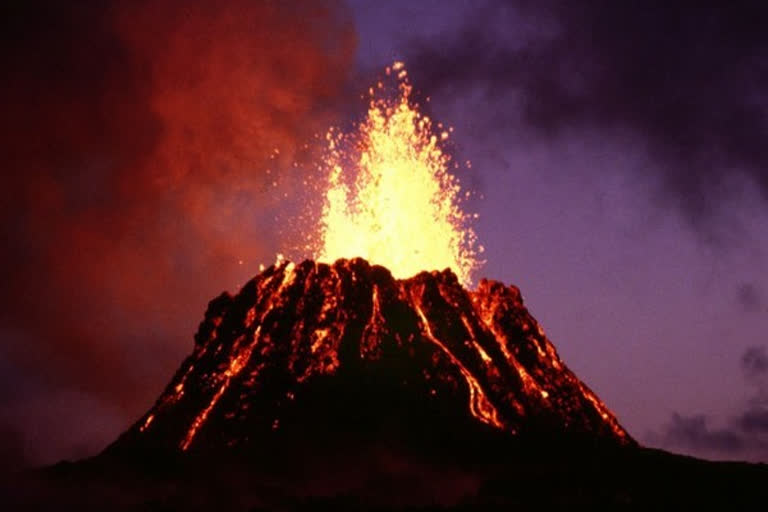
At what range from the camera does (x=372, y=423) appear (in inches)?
3925

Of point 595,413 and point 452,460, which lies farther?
point 595,413

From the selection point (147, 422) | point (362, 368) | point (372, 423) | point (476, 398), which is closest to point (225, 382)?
point (147, 422)

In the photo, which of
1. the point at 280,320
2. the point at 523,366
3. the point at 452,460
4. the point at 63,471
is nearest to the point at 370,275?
the point at 280,320

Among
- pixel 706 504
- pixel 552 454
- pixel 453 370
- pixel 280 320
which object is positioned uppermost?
pixel 280 320

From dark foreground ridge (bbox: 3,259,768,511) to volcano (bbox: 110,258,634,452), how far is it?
6.8 inches

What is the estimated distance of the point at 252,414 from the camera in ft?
329

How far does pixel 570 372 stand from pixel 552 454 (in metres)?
20.3

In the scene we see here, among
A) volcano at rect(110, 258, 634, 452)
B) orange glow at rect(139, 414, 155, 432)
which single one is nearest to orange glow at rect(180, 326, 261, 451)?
volcano at rect(110, 258, 634, 452)

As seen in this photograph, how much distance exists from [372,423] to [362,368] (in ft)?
22.5

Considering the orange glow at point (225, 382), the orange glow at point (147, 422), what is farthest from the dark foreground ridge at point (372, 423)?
the orange glow at point (147, 422)

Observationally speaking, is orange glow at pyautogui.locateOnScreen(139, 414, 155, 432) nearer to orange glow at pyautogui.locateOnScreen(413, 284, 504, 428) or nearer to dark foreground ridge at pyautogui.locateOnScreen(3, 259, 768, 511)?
dark foreground ridge at pyautogui.locateOnScreen(3, 259, 768, 511)

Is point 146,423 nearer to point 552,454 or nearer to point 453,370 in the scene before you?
point 453,370

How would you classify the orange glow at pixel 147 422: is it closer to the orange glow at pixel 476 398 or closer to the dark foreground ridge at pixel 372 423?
the dark foreground ridge at pixel 372 423

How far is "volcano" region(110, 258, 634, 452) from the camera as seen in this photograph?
99812mm
